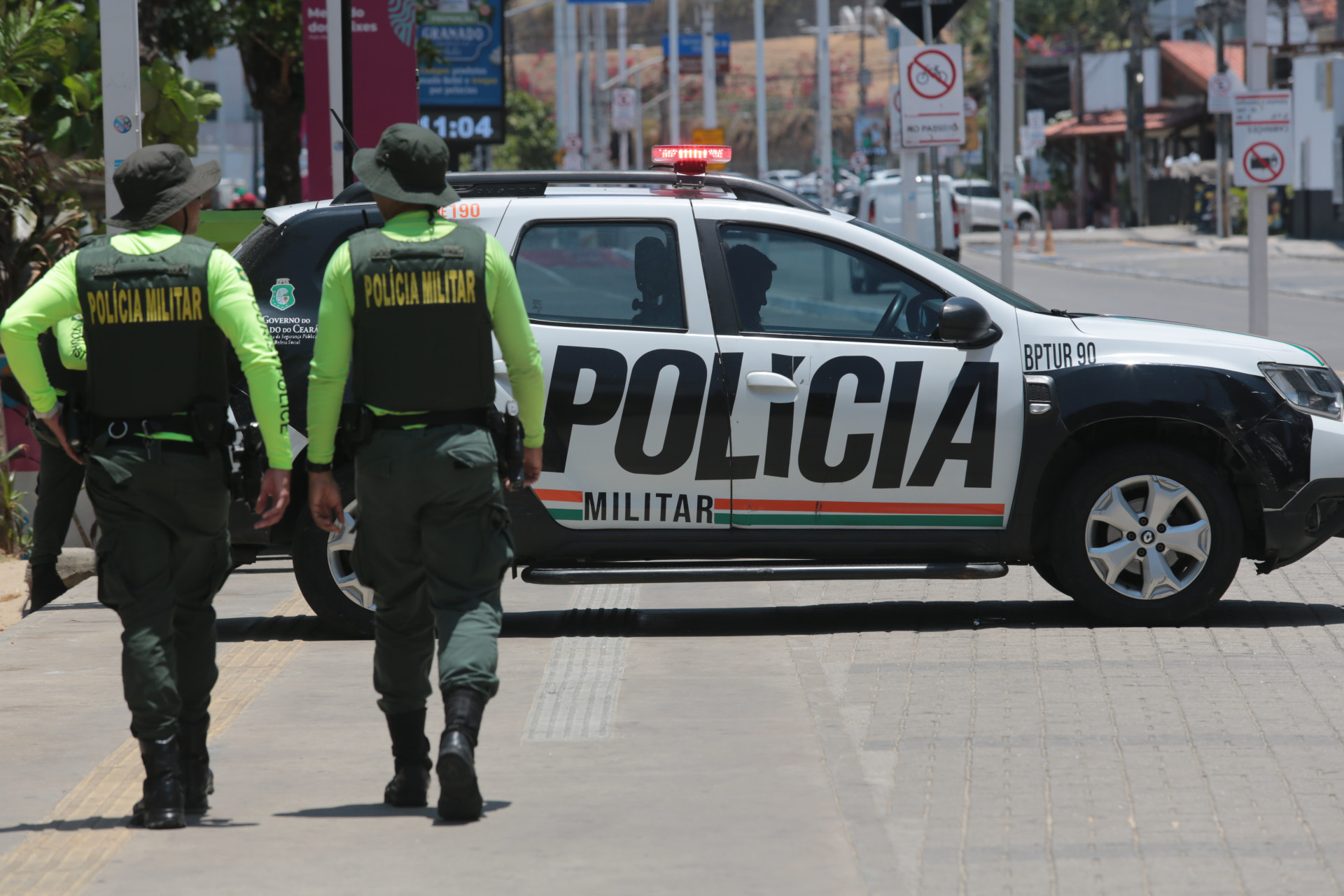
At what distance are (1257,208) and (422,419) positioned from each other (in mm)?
14448

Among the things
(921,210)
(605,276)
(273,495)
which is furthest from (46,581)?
(921,210)

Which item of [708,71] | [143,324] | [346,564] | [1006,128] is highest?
[708,71]

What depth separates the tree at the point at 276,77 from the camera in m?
20.4

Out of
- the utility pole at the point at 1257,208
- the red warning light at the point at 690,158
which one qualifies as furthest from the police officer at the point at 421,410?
the utility pole at the point at 1257,208

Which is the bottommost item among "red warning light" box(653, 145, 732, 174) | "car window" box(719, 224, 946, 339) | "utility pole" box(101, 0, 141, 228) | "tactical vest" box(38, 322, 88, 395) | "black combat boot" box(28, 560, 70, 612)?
"black combat boot" box(28, 560, 70, 612)

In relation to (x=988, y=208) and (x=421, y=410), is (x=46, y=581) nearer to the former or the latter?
(x=421, y=410)

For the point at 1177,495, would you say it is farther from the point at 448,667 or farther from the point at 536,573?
the point at 448,667

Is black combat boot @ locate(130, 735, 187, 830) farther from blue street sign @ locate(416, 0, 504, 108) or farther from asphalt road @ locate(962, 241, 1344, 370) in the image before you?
blue street sign @ locate(416, 0, 504, 108)

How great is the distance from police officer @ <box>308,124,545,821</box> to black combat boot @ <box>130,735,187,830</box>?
0.57 m

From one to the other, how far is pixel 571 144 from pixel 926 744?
49.0 metres

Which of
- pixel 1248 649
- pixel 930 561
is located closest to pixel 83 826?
pixel 930 561

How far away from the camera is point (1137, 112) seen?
59.3 m

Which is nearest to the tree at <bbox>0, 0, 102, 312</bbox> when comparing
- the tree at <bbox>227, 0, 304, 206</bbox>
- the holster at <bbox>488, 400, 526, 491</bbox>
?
the holster at <bbox>488, 400, 526, 491</bbox>

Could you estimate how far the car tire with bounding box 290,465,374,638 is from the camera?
7309 mm
